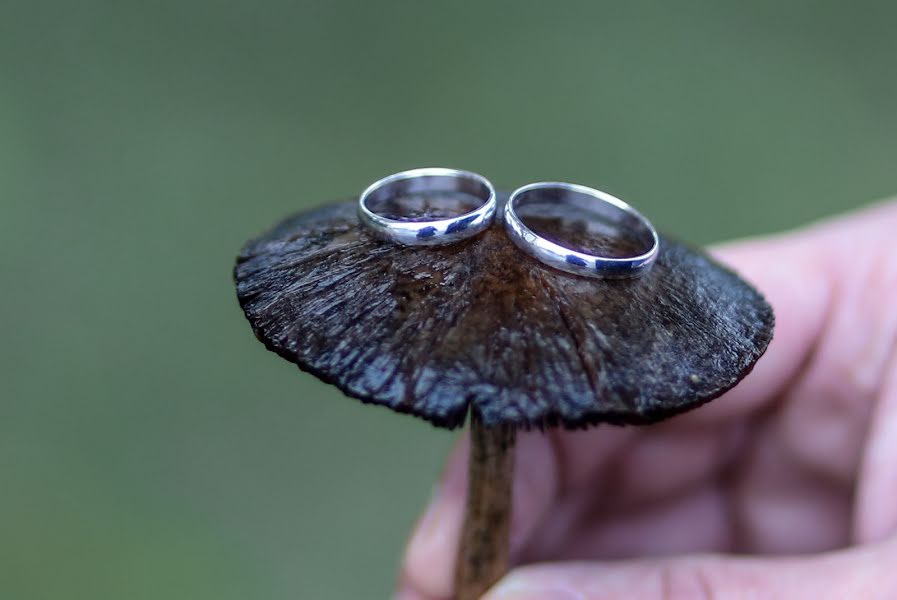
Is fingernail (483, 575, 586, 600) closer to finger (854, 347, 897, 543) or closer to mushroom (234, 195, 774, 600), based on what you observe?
mushroom (234, 195, 774, 600)

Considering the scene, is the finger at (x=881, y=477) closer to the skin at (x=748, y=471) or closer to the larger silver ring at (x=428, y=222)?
the skin at (x=748, y=471)

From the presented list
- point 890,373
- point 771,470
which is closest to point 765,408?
point 771,470

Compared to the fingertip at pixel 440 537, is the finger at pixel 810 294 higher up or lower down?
higher up

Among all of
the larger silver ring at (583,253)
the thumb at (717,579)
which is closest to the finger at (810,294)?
the thumb at (717,579)

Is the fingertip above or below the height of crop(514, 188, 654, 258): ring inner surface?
below

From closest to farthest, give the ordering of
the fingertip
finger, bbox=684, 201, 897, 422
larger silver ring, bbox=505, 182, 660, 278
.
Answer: larger silver ring, bbox=505, 182, 660, 278 < the fingertip < finger, bbox=684, 201, 897, 422

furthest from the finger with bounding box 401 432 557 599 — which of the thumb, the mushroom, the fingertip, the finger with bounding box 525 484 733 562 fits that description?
the mushroom
